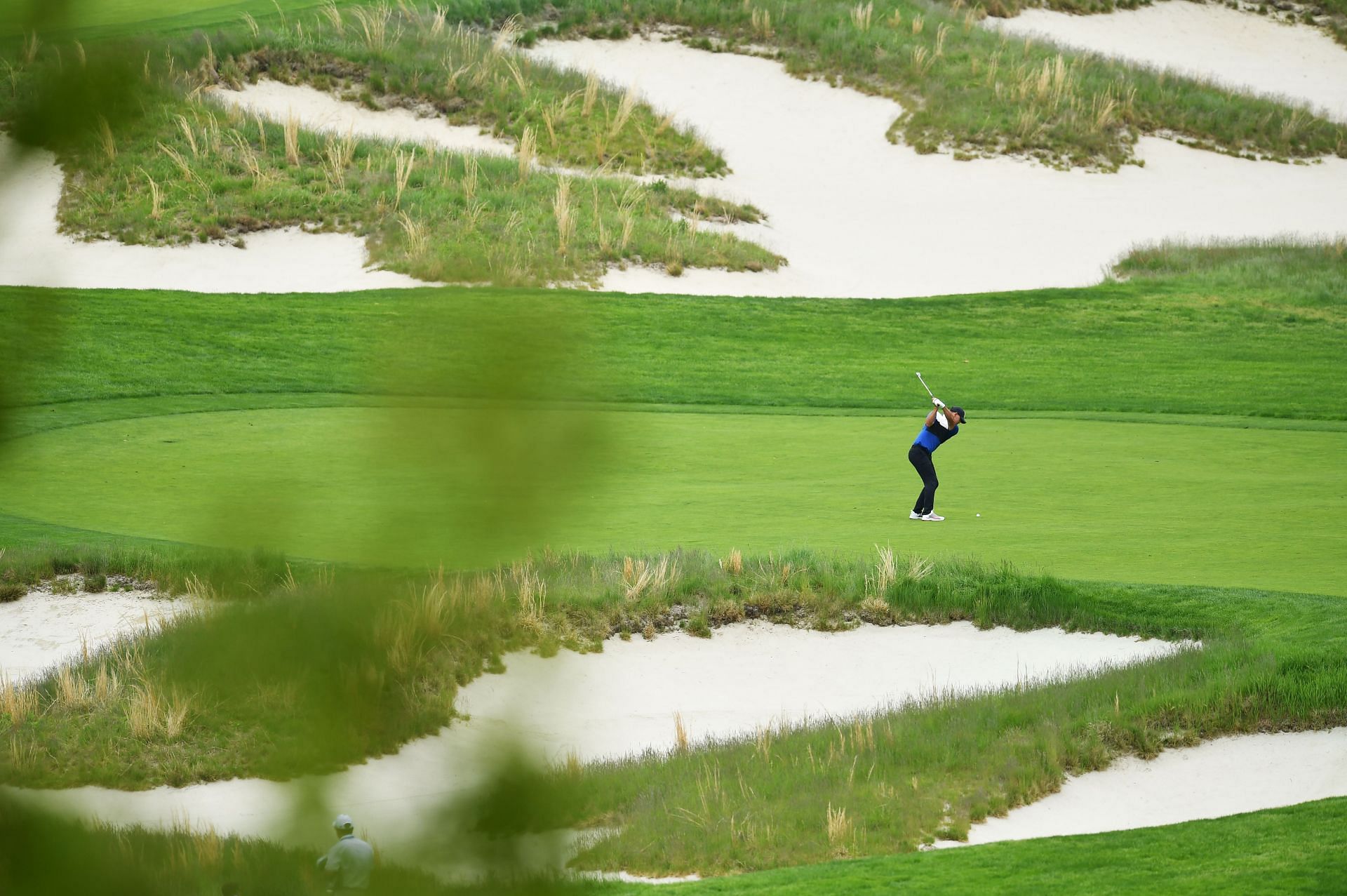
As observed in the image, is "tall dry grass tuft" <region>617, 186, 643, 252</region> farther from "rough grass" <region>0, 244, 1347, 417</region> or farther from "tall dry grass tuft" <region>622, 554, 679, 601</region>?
"tall dry grass tuft" <region>622, 554, 679, 601</region>

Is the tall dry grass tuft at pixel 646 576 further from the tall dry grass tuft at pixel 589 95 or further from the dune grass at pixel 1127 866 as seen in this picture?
the tall dry grass tuft at pixel 589 95

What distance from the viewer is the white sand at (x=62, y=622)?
10.3 metres

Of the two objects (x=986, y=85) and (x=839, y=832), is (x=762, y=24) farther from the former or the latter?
(x=839, y=832)

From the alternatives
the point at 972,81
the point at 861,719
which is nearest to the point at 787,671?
the point at 861,719

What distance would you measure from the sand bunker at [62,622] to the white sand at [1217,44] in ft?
105

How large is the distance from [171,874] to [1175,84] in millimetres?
38375

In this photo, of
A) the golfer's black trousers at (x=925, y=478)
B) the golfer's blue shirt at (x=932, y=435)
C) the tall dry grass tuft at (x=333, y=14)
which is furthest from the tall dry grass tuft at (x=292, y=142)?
the golfer's black trousers at (x=925, y=478)

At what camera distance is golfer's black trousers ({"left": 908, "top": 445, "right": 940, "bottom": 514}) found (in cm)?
1300

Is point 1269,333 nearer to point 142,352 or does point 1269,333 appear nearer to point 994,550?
point 994,550

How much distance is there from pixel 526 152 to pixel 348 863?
2781 cm

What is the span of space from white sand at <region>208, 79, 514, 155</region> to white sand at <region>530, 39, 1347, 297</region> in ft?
13.8

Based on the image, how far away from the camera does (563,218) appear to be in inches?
1032

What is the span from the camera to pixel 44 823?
112 centimetres

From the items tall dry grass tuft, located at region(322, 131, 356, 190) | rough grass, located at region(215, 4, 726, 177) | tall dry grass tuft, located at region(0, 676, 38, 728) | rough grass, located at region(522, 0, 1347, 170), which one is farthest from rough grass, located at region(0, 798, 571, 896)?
rough grass, located at region(522, 0, 1347, 170)
